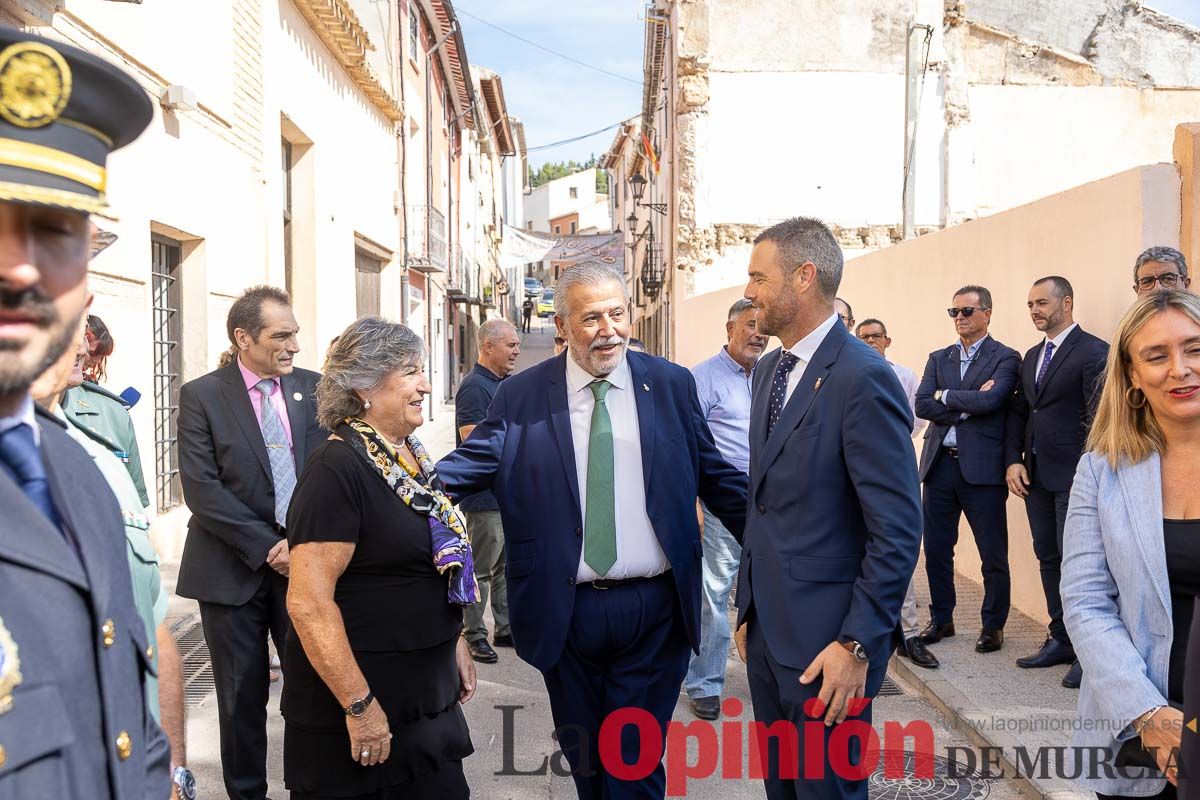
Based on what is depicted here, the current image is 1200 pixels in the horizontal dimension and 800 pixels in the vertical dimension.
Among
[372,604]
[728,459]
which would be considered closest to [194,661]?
[728,459]

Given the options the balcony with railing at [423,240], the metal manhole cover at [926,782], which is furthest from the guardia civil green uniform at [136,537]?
the balcony with railing at [423,240]

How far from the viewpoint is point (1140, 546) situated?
2436 millimetres

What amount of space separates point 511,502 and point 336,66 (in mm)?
11746

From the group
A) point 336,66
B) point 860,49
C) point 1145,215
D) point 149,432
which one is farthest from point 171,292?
point 860,49

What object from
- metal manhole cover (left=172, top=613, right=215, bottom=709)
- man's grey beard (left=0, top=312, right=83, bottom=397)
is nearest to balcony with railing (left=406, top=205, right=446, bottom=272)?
metal manhole cover (left=172, top=613, right=215, bottom=709)

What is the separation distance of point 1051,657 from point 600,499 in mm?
3586

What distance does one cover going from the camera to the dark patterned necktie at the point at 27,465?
46.5 inches

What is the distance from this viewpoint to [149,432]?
779 cm

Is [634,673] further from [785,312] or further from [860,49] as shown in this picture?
[860,49]

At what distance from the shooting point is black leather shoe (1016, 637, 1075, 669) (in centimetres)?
548

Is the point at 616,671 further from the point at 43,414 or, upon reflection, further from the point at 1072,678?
the point at 1072,678

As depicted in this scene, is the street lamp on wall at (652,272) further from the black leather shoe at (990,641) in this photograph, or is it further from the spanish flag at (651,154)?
the black leather shoe at (990,641)

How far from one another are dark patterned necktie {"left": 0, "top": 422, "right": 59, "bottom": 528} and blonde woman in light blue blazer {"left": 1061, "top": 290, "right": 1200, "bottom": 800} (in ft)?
7.76

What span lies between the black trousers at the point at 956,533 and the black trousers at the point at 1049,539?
0.20m
